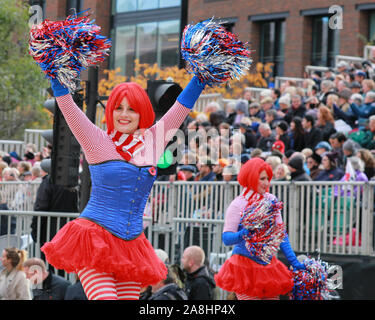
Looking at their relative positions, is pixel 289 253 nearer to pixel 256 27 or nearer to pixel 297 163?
pixel 297 163

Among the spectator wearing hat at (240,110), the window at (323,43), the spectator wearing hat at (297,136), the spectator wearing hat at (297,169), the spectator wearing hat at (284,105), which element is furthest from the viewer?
the window at (323,43)

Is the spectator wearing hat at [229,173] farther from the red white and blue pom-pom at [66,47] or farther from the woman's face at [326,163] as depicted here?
the red white and blue pom-pom at [66,47]

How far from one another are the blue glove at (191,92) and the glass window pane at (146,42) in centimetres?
3044

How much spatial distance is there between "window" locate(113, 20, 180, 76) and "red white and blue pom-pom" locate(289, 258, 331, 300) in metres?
28.0

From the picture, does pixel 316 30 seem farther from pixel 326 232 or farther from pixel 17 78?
pixel 326 232

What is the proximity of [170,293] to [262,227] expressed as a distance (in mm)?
1662

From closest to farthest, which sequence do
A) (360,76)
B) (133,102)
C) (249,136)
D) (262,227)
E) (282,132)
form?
(133,102)
(262,227)
(282,132)
(249,136)
(360,76)

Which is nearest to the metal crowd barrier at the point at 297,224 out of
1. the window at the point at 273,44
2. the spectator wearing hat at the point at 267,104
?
the spectator wearing hat at the point at 267,104

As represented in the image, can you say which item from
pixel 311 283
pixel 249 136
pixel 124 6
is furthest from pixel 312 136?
pixel 124 6

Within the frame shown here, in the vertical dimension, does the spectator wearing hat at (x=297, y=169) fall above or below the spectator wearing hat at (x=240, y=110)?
below

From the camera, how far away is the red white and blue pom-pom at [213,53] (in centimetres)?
482

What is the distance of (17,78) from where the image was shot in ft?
74.5

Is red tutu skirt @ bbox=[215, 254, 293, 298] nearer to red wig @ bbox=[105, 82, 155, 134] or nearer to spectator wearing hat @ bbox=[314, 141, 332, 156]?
red wig @ bbox=[105, 82, 155, 134]

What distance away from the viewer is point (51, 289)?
8.56 m
